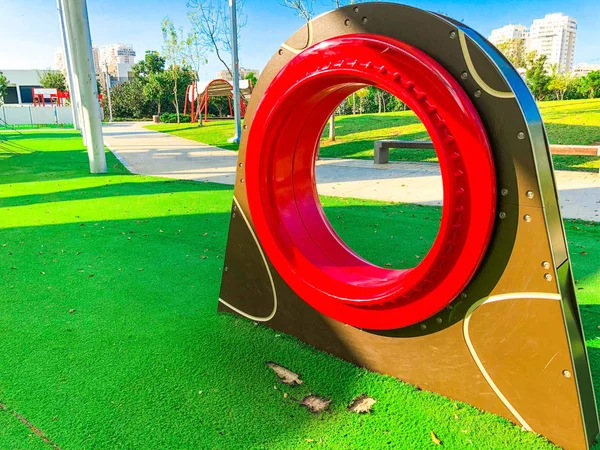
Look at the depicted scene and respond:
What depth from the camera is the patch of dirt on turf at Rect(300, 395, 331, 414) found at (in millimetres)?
2381

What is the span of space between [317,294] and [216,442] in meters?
0.96

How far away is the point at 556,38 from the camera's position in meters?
94.4

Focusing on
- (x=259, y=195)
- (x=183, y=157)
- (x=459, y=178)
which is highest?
(x=459, y=178)

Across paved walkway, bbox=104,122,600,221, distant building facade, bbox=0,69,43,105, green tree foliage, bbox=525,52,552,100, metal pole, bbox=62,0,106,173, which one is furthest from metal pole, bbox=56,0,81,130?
distant building facade, bbox=0,69,43,105

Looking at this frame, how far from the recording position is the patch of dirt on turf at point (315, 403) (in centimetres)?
238

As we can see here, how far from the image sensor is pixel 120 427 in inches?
88.7

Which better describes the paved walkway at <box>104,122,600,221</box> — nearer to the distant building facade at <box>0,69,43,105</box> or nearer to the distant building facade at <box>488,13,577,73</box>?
the distant building facade at <box>0,69,43,105</box>

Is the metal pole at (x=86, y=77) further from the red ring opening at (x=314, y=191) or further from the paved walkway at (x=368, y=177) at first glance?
the red ring opening at (x=314, y=191)

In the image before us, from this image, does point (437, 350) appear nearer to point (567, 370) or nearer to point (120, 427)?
point (567, 370)

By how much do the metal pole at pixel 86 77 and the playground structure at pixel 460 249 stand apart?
8288 mm

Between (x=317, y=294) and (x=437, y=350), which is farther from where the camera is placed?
(x=317, y=294)

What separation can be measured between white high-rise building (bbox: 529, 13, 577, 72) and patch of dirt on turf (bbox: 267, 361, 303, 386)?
105m

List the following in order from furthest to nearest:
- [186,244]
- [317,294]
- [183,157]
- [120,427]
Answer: [183,157]
[186,244]
[317,294]
[120,427]

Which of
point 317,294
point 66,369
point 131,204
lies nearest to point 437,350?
point 317,294
